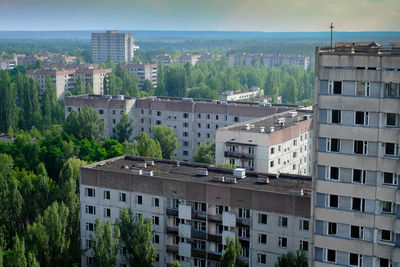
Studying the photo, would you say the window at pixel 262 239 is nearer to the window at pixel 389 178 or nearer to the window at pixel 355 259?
the window at pixel 355 259

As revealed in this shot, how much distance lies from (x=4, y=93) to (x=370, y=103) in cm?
5321

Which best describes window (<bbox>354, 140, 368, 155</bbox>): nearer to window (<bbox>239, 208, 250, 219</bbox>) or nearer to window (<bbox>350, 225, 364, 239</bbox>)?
window (<bbox>350, 225, 364, 239</bbox>)

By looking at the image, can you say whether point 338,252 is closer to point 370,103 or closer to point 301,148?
point 370,103

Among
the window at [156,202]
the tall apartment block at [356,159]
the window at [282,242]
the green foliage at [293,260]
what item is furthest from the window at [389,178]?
the window at [156,202]

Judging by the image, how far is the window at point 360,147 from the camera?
1678 centimetres

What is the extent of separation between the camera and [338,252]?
679 inches

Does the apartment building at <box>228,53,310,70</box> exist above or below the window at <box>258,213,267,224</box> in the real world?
above

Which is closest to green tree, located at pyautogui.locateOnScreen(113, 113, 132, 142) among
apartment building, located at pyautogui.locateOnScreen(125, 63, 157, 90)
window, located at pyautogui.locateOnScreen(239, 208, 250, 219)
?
window, located at pyautogui.locateOnScreen(239, 208, 250, 219)

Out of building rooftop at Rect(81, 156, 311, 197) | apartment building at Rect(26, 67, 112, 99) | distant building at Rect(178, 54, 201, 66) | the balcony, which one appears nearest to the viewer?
building rooftop at Rect(81, 156, 311, 197)

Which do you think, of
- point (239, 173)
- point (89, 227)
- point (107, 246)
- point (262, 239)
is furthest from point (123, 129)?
point (262, 239)

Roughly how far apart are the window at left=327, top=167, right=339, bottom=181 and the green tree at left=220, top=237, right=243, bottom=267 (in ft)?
20.7

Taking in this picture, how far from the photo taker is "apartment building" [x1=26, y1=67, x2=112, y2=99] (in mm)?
93375

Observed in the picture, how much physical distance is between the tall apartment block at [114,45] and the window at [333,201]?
154 m

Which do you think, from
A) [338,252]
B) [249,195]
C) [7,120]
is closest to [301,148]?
[249,195]
